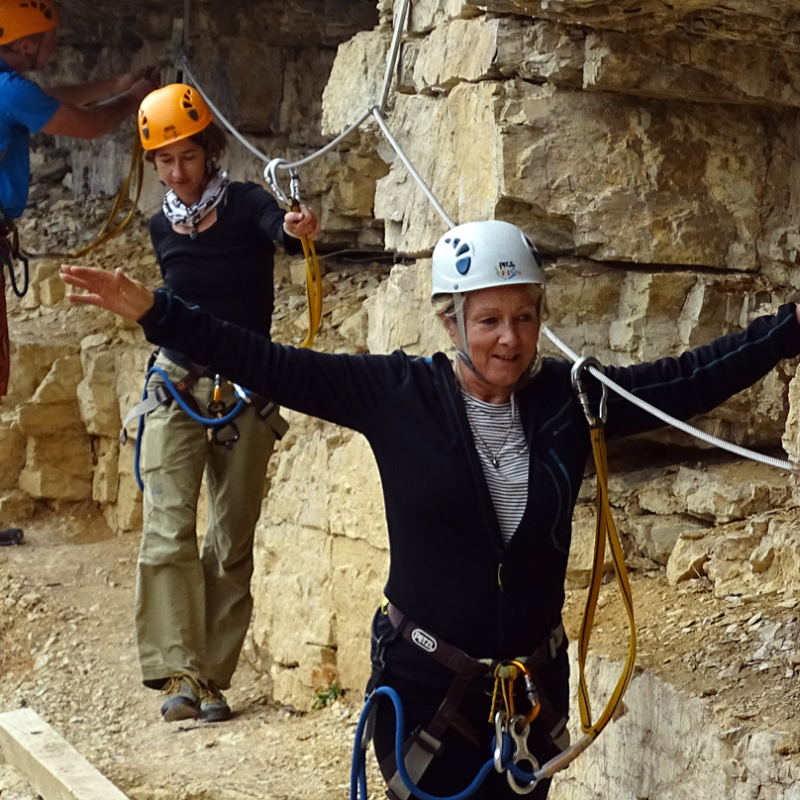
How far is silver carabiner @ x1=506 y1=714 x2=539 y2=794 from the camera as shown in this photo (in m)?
A: 2.75

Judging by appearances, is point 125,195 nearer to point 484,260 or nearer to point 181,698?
point 181,698

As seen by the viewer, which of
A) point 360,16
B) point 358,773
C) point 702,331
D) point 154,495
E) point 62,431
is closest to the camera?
point 358,773

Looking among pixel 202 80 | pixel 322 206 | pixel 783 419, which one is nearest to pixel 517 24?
pixel 783 419

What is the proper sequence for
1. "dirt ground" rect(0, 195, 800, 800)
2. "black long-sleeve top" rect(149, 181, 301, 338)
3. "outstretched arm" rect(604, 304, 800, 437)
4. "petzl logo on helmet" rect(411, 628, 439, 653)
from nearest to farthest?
1. "petzl logo on helmet" rect(411, 628, 439, 653)
2. "outstretched arm" rect(604, 304, 800, 437)
3. "dirt ground" rect(0, 195, 800, 800)
4. "black long-sleeve top" rect(149, 181, 301, 338)

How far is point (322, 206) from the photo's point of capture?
301 inches

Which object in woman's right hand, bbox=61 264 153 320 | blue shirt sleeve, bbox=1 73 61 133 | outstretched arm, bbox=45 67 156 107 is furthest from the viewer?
outstretched arm, bbox=45 67 156 107

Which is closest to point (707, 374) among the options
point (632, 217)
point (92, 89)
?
point (632, 217)

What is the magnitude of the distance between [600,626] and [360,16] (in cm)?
477

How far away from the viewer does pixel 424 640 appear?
9.05 feet

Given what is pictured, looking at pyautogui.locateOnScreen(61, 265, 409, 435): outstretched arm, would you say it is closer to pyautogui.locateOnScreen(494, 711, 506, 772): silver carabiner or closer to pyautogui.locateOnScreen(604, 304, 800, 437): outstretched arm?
pyautogui.locateOnScreen(604, 304, 800, 437): outstretched arm

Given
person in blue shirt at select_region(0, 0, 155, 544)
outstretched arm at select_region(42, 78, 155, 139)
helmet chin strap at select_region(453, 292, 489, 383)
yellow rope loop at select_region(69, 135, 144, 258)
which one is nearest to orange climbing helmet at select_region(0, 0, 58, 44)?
person in blue shirt at select_region(0, 0, 155, 544)

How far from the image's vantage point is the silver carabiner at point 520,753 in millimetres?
2754

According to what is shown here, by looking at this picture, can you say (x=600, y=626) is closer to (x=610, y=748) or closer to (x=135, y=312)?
(x=610, y=748)

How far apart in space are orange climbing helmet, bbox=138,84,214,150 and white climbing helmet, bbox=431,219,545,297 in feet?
6.70
